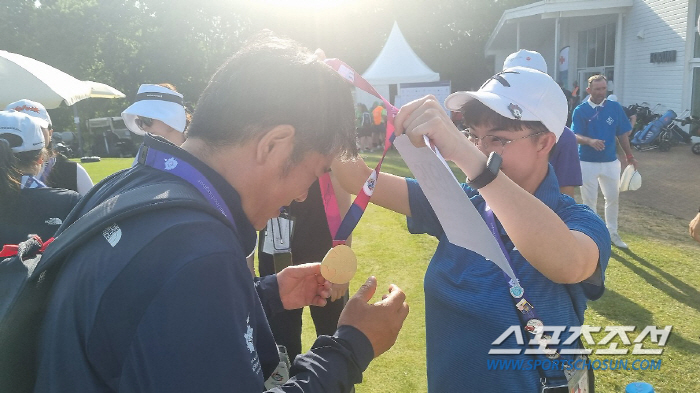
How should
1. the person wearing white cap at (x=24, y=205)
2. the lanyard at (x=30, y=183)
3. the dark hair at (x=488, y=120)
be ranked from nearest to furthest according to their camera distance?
the dark hair at (x=488, y=120) → the person wearing white cap at (x=24, y=205) → the lanyard at (x=30, y=183)

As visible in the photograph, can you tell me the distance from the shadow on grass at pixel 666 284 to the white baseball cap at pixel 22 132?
5771 millimetres

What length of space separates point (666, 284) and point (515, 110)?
15.7 ft

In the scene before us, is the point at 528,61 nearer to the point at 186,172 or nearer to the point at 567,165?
the point at 567,165

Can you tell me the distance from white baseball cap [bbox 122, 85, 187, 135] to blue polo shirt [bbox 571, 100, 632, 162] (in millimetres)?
5111

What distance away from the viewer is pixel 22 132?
3.19m

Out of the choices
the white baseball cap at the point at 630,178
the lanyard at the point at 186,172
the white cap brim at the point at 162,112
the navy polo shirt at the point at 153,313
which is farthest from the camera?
the white baseball cap at the point at 630,178

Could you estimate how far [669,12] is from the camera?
1571cm

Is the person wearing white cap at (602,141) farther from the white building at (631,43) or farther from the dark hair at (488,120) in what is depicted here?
the white building at (631,43)

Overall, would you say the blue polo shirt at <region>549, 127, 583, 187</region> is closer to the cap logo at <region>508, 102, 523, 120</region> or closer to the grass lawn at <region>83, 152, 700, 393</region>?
the grass lawn at <region>83, 152, 700, 393</region>

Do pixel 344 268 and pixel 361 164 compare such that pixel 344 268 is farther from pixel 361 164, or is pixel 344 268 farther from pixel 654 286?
pixel 654 286

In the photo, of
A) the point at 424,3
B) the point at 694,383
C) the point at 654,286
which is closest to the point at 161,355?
the point at 694,383

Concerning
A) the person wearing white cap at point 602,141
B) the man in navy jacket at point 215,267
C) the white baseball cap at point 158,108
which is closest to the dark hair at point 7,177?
the white baseball cap at point 158,108

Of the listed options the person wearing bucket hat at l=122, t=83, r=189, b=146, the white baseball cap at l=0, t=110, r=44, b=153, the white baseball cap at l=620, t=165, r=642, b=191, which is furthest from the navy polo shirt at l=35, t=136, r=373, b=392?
the white baseball cap at l=620, t=165, r=642, b=191

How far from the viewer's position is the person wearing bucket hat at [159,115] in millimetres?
3955
